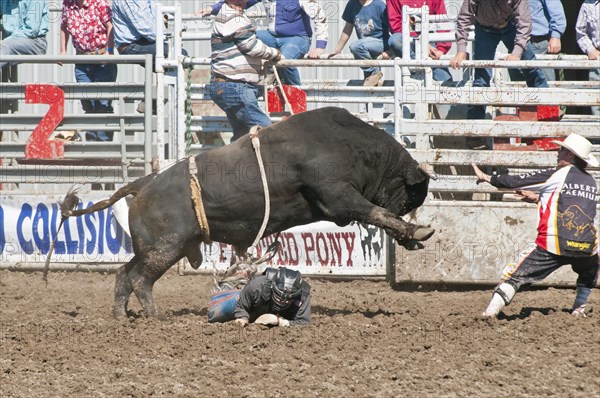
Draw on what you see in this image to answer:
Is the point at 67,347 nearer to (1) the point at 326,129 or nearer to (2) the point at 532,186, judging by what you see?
(1) the point at 326,129

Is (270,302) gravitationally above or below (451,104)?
below

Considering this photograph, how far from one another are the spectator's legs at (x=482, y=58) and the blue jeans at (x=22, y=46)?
478 centimetres

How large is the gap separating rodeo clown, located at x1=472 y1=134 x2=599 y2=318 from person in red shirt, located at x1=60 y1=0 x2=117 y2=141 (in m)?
5.23

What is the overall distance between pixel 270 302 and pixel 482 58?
3643mm

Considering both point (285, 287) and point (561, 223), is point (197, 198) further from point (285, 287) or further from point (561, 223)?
point (561, 223)

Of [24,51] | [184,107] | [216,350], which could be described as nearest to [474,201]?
[184,107]

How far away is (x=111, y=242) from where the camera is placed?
9.76 meters

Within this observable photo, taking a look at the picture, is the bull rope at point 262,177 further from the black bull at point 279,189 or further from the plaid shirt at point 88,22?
the plaid shirt at point 88,22

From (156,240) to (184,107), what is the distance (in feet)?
8.05

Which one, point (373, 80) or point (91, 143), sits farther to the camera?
Result: point (373, 80)

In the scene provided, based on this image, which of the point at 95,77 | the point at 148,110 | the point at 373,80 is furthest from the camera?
the point at 95,77

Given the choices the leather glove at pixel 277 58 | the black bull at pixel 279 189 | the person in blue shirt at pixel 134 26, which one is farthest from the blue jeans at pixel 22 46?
the black bull at pixel 279 189

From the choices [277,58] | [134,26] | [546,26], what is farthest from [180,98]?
[546,26]

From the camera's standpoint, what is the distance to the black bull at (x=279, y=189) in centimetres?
701
